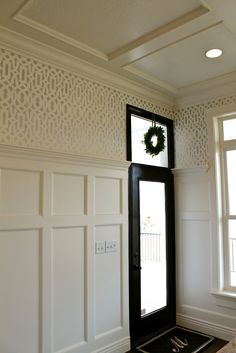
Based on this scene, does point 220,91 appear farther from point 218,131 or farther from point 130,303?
point 130,303

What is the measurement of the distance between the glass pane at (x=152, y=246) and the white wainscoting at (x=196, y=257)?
263 millimetres

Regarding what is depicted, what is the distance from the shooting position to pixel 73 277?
9.01 feet

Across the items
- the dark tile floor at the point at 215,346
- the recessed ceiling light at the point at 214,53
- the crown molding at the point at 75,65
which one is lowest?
the dark tile floor at the point at 215,346

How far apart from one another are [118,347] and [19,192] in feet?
6.41

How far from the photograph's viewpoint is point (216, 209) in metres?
3.56

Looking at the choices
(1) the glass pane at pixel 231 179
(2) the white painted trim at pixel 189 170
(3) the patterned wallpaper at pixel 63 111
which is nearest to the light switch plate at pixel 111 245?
(3) the patterned wallpaper at pixel 63 111

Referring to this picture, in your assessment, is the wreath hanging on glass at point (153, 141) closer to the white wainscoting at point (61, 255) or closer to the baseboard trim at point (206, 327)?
the white wainscoting at point (61, 255)

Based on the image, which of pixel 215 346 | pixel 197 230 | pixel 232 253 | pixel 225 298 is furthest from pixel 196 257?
pixel 215 346

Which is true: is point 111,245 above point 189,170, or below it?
below

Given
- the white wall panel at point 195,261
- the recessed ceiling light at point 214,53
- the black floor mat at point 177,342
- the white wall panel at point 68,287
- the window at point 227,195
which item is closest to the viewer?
the white wall panel at point 68,287

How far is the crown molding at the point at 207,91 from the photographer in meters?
3.45

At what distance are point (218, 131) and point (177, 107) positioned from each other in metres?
0.70

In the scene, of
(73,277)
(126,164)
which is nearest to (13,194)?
(73,277)

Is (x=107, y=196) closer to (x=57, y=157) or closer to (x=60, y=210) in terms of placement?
(x=60, y=210)
